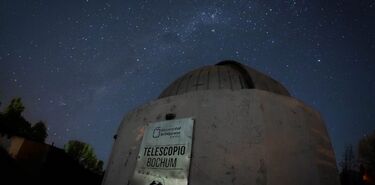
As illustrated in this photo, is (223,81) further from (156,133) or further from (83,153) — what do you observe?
(83,153)

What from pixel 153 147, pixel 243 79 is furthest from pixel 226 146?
pixel 243 79

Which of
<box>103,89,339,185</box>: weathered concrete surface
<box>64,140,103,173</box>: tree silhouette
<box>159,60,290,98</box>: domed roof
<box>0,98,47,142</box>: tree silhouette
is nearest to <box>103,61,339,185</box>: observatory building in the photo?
<box>103,89,339,185</box>: weathered concrete surface

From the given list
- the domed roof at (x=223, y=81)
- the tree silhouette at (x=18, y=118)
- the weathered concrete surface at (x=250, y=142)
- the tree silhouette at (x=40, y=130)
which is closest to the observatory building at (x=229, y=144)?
the weathered concrete surface at (x=250, y=142)

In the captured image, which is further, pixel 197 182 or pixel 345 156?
pixel 345 156

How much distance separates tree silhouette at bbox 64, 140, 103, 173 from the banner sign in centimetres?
4288

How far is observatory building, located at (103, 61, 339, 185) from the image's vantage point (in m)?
4.33

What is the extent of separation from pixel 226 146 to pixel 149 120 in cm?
219

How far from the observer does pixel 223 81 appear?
20.5ft

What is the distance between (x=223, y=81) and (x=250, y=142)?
2.20 meters

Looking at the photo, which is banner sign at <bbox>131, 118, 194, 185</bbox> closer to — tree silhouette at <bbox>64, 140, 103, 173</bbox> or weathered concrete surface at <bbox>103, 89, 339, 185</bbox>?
weathered concrete surface at <bbox>103, 89, 339, 185</bbox>

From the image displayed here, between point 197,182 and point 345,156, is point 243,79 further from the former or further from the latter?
point 345,156

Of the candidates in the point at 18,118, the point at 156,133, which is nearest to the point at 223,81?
the point at 156,133

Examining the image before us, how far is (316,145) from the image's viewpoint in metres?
5.02

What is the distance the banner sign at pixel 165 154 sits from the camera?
181 inches
